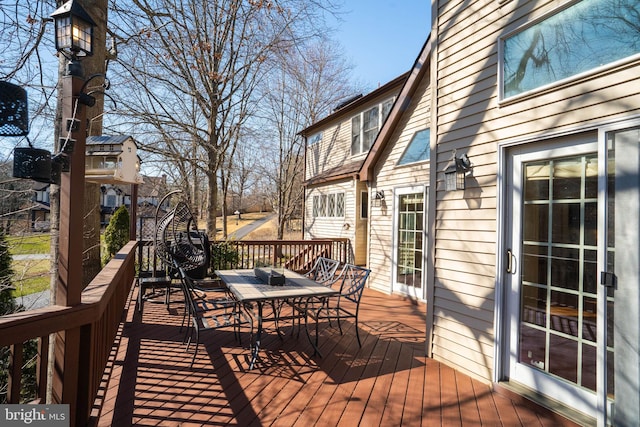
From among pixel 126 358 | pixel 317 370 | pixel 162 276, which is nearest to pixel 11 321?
pixel 126 358

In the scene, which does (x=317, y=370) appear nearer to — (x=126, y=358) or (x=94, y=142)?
(x=126, y=358)

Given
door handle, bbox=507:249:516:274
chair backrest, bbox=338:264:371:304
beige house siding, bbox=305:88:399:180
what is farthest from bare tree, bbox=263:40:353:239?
door handle, bbox=507:249:516:274

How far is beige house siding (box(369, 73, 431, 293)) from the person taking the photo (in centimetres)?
591

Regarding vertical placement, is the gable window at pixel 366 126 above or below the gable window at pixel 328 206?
above

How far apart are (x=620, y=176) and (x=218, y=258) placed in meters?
6.56

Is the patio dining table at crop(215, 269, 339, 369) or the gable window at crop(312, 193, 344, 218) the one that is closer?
the patio dining table at crop(215, 269, 339, 369)

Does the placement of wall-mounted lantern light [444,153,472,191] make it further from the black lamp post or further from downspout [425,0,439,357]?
the black lamp post

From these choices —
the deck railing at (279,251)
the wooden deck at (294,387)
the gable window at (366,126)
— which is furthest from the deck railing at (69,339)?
the gable window at (366,126)

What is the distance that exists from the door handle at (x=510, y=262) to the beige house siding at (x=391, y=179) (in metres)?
2.98

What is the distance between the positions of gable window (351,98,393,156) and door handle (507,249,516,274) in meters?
6.62

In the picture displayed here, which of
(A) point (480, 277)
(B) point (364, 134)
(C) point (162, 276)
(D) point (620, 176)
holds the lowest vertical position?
(C) point (162, 276)

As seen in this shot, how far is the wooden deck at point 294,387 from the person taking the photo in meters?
2.42

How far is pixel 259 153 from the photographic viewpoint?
18484 mm

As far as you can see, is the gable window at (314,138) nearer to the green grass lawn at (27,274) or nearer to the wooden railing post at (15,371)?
the green grass lawn at (27,274)
